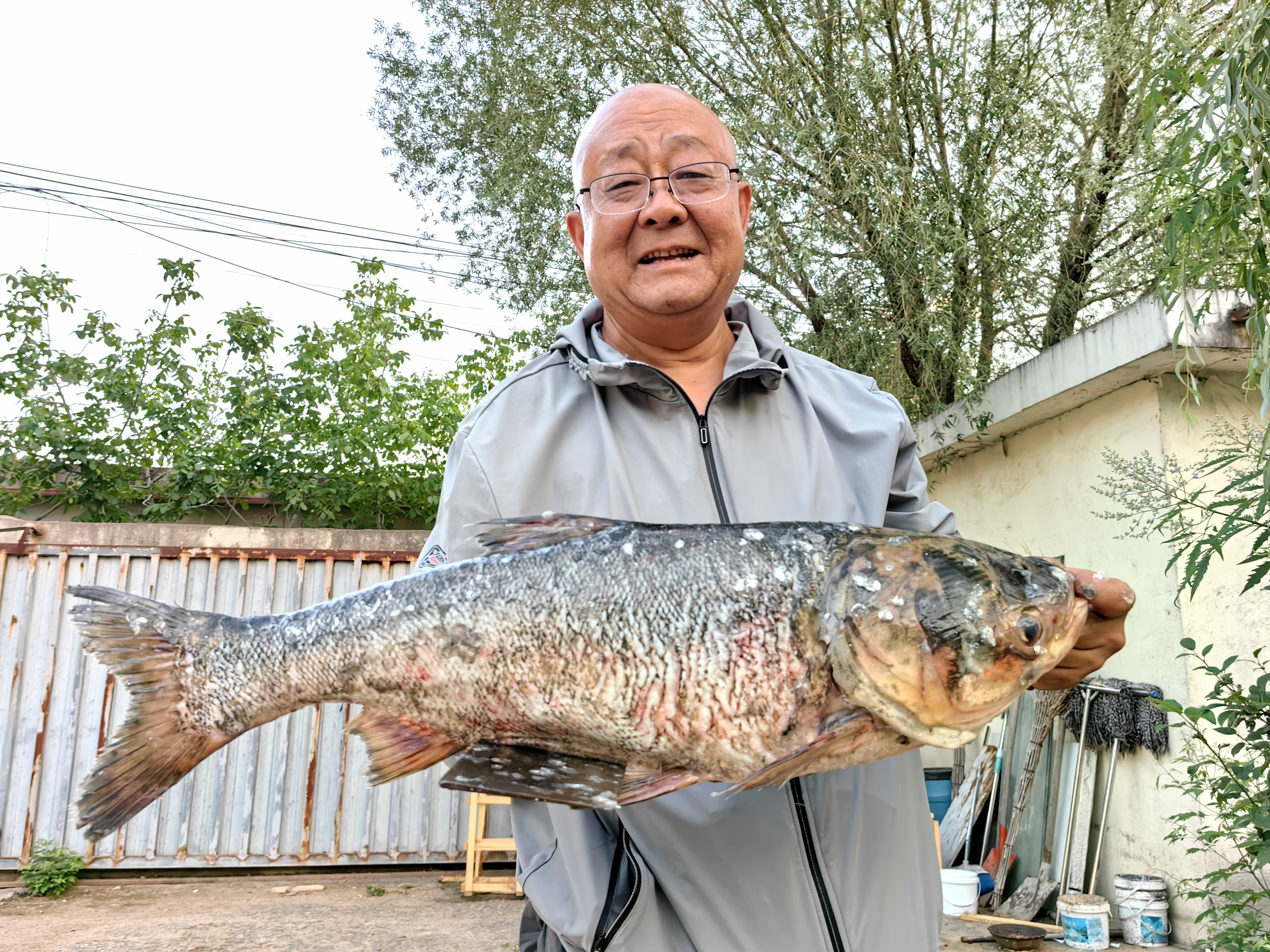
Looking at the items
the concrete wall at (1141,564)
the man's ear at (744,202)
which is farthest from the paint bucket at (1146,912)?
the man's ear at (744,202)

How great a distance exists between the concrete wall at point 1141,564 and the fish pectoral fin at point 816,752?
19.6 ft

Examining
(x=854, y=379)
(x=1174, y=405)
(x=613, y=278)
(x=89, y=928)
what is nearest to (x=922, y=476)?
(x=854, y=379)

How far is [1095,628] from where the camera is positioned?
1762mm

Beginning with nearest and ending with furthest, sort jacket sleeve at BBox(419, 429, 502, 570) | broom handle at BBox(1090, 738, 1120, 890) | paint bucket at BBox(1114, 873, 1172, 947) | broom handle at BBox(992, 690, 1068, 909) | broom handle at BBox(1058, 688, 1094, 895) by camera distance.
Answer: jacket sleeve at BBox(419, 429, 502, 570) → paint bucket at BBox(1114, 873, 1172, 947) → broom handle at BBox(1090, 738, 1120, 890) → broom handle at BBox(1058, 688, 1094, 895) → broom handle at BBox(992, 690, 1068, 909)

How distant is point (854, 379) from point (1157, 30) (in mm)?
8004

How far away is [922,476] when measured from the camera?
8.09ft

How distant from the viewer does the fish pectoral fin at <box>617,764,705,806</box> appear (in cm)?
165

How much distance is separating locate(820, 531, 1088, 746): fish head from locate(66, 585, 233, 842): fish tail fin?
1184 mm

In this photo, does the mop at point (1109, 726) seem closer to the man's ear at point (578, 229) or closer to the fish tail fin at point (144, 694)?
the man's ear at point (578, 229)

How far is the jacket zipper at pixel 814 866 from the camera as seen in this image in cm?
193

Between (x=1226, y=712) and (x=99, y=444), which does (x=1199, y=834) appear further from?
A: (x=99, y=444)

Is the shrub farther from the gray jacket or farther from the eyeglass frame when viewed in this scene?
the eyeglass frame

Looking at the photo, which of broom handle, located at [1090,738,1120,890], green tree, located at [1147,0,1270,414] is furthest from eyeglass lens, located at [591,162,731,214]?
broom handle, located at [1090,738,1120,890]

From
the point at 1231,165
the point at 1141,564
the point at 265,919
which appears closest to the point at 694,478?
the point at 1231,165
